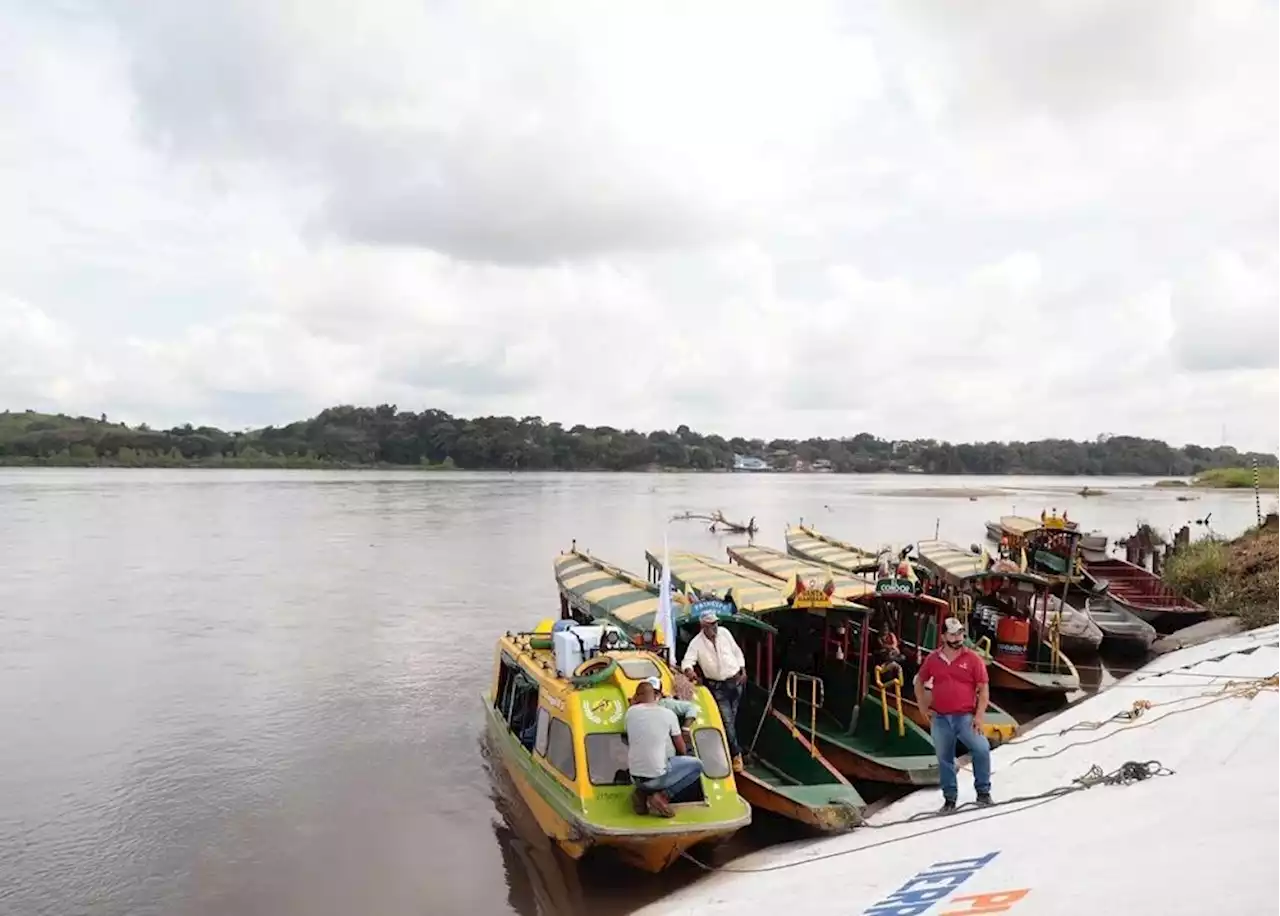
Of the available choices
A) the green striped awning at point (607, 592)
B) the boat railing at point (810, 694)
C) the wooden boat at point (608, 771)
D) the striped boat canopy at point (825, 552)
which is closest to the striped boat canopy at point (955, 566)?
the striped boat canopy at point (825, 552)

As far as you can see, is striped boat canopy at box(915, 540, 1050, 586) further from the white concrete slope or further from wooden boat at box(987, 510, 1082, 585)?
the white concrete slope

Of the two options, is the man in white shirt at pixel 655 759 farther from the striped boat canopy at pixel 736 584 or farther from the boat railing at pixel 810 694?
the striped boat canopy at pixel 736 584

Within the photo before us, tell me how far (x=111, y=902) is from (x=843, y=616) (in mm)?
10900

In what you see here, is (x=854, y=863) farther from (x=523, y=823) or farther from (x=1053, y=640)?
(x=1053, y=640)

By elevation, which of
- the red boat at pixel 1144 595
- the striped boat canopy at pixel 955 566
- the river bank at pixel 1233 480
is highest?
the river bank at pixel 1233 480

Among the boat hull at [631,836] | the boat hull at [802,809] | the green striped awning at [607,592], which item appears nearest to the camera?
the boat hull at [631,836]

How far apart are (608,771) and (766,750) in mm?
3761

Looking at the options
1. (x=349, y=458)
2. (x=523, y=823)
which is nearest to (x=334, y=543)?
(x=523, y=823)

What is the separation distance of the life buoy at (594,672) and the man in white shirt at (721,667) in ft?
3.93

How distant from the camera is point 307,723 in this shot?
17.9m

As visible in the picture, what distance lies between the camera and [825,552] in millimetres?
A: 27922

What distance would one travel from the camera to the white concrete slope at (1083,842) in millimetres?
5723

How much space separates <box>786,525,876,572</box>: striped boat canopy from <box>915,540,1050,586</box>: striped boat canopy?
1.60m

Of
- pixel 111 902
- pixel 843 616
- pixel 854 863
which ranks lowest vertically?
pixel 111 902
